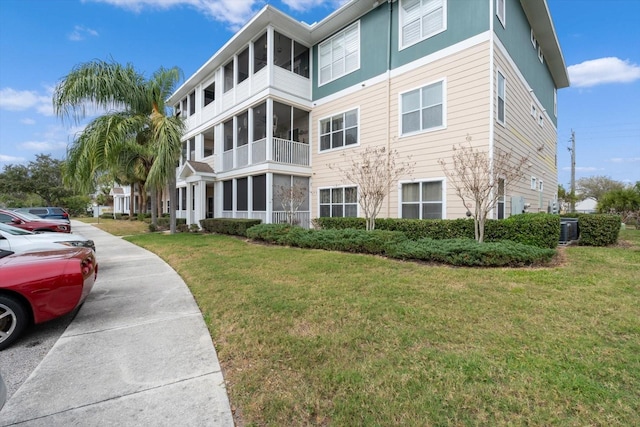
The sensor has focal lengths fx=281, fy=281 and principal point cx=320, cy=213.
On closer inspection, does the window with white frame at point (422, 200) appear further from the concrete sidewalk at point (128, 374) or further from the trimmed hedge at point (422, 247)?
the concrete sidewalk at point (128, 374)

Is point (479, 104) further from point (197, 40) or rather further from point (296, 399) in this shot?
point (197, 40)

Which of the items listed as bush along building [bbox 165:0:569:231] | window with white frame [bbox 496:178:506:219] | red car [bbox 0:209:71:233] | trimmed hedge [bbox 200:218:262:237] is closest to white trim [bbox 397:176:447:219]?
bush along building [bbox 165:0:569:231]

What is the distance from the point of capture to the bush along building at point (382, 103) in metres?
9.09

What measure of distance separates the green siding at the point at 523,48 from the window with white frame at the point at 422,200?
204 inches

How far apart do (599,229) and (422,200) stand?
5.58 meters

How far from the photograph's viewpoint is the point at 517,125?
10.5 metres

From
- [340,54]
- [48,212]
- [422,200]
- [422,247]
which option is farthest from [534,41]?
[48,212]

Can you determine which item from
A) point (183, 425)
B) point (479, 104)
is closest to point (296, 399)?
point (183, 425)

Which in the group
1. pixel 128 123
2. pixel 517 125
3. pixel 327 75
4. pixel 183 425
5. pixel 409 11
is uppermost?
pixel 409 11

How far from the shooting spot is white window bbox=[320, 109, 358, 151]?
39.7 feet

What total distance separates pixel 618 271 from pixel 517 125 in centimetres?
674

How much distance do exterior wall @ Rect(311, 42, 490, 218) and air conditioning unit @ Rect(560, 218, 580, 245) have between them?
368 cm

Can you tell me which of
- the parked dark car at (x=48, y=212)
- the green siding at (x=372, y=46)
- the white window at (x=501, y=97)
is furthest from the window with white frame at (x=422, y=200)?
the parked dark car at (x=48, y=212)

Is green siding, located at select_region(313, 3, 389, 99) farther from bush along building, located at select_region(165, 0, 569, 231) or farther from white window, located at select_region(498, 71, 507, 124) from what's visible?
white window, located at select_region(498, 71, 507, 124)
